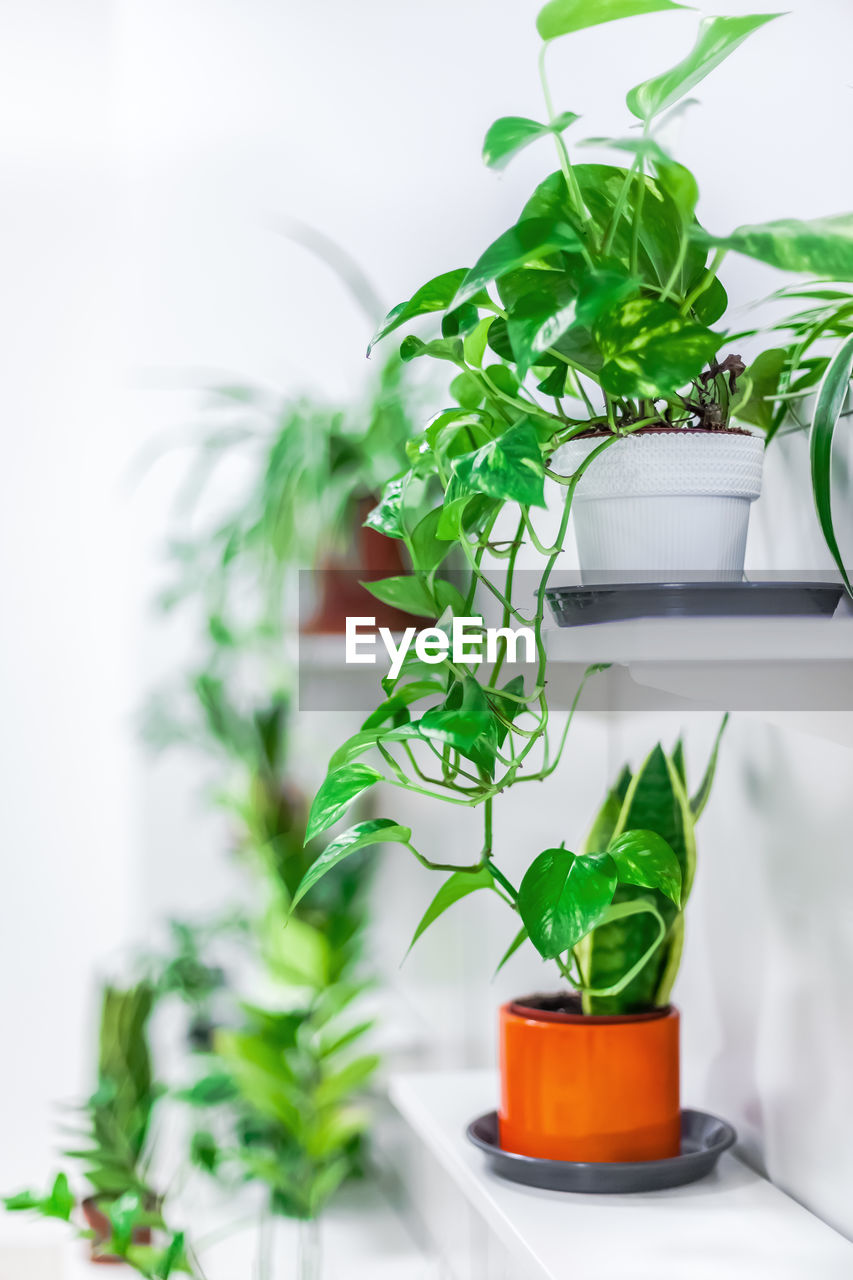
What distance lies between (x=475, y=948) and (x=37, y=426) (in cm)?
130

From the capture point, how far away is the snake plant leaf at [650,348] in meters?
0.43

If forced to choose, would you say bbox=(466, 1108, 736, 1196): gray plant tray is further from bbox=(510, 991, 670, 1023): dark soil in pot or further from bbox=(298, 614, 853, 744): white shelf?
bbox=(298, 614, 853, 744): white shelf

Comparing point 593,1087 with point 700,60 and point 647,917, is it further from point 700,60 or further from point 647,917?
point 700,60

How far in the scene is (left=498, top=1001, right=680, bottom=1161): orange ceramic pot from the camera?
2.12ft

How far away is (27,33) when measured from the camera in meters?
1.95

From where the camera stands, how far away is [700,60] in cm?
43

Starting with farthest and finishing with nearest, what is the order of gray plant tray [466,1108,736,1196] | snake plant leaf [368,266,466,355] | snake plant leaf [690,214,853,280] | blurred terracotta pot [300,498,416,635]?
blurred terracotta pot [300,498,416,635] → gray plant tray [466,1108,736,1196] → snake plant leaf [368,266,466,355] → snake plant leaf [690,214,853,280]

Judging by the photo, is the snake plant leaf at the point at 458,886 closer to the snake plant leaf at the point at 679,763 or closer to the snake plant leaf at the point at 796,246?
the snake plant leaf at the point at 679,763

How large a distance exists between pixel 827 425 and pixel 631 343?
0.09 m

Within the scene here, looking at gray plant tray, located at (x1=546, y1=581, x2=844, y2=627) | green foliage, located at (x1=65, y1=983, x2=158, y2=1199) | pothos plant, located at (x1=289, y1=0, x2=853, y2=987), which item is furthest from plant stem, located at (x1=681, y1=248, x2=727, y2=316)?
green foliage, located at (x1=65, y1=983, x2=158, y2=1199)

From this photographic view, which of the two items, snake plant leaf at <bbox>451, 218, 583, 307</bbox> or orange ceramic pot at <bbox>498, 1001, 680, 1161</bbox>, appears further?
orange ceramic pot at <bbox>498, 1001, 680, 1161</bbox>

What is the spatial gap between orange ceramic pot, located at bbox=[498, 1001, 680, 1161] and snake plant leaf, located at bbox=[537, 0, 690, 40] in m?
0.49

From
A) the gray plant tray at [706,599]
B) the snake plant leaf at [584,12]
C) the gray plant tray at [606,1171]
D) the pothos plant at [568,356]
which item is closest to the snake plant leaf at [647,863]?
the pothos plant at [568,356]

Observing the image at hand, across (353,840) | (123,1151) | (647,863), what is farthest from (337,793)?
(123,1151)
